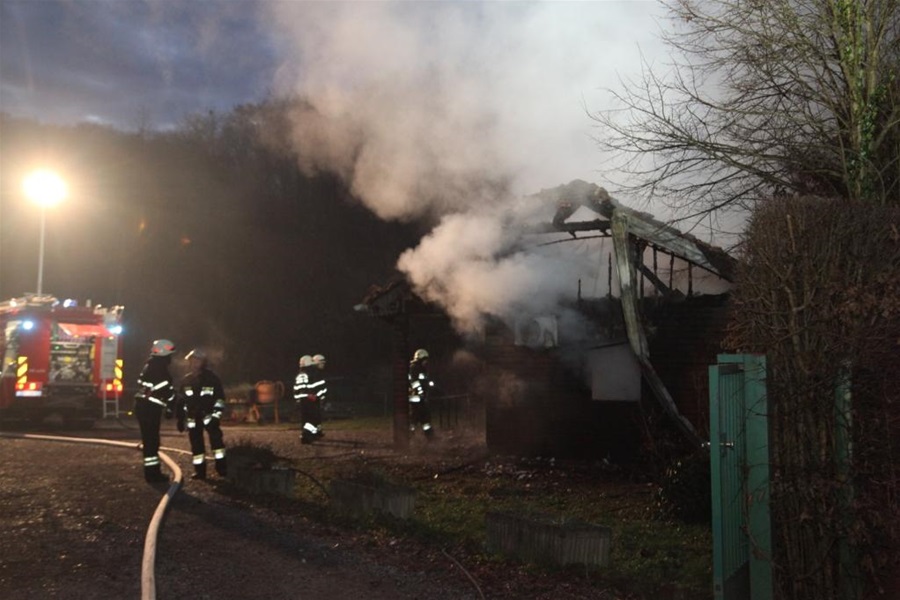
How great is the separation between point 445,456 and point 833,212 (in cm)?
847

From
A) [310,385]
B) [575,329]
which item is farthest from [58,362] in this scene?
[575,329]

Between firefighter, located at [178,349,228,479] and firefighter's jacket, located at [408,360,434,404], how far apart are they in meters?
3.70

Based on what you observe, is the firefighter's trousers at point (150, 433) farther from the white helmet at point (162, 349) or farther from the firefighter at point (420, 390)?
the firefighter at point (420, 390)

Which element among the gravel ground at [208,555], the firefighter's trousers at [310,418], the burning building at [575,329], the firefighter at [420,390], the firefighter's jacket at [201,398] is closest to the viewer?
the gravel ground at [208,555]

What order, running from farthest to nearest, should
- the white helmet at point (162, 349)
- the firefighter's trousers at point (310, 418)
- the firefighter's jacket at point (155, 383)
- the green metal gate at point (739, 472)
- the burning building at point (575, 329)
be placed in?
the firefighter's trousers at point (310, 418)
the burning building at point (575, 329)
the white helmet at point (162, 349)
the firefighter's jacket at point (155, 383)
the green metal gate at point (739, 472)

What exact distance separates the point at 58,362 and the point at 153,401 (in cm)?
965

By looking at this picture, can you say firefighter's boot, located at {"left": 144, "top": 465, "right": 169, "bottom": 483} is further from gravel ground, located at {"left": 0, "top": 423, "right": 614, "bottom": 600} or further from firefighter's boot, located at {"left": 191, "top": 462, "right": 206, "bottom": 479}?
firefighter's boot, located at {"left": 191, "top": 462, "right": 206, "bottom": 479}

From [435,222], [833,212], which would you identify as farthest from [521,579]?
[435,222]

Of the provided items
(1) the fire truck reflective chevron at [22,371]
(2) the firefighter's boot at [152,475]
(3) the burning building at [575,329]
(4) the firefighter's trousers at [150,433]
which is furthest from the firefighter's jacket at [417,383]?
(1) the fire truck reflective chevron at [22,371]

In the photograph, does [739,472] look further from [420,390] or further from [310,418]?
[310,418]

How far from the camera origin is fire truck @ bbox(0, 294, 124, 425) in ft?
58.6

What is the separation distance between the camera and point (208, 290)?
36.0 metres

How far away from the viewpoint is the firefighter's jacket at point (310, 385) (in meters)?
14.6

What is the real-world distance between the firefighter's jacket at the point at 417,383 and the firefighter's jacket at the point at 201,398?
3695 mm
